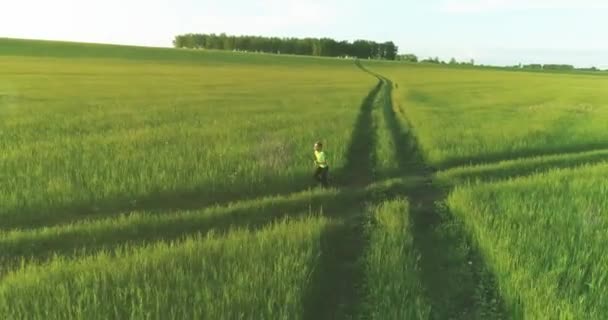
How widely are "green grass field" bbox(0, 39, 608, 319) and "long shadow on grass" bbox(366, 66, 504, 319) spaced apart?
24 mm

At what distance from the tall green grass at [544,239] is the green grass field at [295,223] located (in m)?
0.03

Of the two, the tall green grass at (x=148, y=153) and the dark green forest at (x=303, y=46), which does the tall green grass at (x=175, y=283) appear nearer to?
the tall green grass at (x=148, y=153)

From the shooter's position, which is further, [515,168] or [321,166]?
[515,168]

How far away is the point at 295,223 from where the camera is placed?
25.0 feet

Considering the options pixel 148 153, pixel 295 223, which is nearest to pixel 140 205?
pixel 295 223

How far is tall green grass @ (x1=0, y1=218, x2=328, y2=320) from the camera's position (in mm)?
4668

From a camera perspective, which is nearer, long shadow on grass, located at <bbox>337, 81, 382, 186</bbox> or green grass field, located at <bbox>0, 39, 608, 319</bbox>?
green grass field, located at <bbox>0, 39, 608, 319</bbox>

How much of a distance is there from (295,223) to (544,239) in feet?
10.4

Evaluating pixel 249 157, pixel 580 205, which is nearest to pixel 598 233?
pixel 580 205

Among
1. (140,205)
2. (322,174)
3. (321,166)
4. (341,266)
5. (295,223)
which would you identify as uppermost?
(321,166)

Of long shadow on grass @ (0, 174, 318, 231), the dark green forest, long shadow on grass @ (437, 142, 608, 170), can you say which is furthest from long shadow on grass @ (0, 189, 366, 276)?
the dark green forest

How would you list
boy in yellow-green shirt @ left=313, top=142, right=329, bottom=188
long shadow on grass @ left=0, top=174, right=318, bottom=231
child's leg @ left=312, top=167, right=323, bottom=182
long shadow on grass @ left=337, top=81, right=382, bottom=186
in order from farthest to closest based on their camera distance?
long shadow on grass @ left=337, top=81, right=382, bottom=186 → child's leg @ left=312, top=167, right=323, bottom=182 → boy in yellow-green shirt @ left=313, top=142, right=329, bottom=188 → long shadow on grass @ left=0, top=174, right=318, bottom=231

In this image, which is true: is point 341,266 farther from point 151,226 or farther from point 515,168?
point 515,168

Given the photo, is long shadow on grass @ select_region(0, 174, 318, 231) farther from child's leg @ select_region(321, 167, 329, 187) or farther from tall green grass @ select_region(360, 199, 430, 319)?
tall green grass @ select_region(360, 199, 430, 319)
